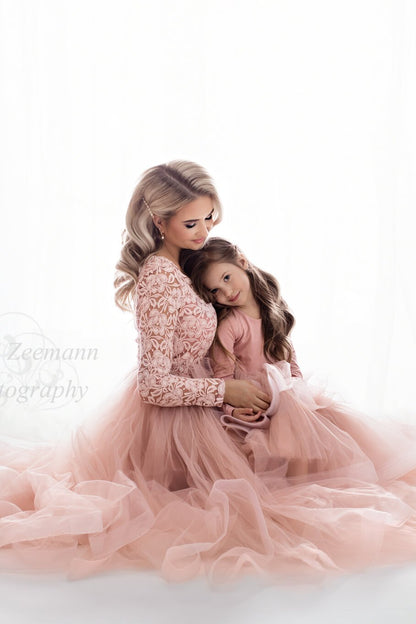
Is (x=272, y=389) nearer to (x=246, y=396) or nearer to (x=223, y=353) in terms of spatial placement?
(x=246, y=396)

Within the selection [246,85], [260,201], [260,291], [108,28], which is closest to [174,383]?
[260,291]

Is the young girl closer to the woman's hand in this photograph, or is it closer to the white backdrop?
the woman's hand

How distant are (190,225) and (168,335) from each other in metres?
0.34

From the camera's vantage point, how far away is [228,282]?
1981mm

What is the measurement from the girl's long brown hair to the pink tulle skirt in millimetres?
176

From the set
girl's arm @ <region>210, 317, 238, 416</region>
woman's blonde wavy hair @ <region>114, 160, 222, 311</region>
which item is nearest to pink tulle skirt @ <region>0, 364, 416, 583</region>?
girl's arm @ <region>210, 317, 238, 416</region>

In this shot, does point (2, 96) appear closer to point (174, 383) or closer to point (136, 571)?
point (174, 383)

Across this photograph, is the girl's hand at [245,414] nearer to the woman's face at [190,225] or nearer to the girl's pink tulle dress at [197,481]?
the girl's pink tulle dress at [197,481]

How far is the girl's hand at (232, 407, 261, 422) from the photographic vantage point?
184 centimetres

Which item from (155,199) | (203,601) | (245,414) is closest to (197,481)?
(245,414)

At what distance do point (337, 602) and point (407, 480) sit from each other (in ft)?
2.00

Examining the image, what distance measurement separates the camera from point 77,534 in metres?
1.54

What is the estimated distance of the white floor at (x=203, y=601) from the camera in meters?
1.30

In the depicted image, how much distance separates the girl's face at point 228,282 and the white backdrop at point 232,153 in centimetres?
121
